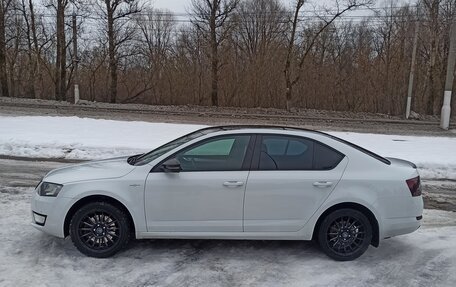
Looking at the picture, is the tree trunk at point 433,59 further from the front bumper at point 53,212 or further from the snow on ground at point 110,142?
the front bumper at point 53,212

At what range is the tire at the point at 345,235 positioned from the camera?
466 centimetres

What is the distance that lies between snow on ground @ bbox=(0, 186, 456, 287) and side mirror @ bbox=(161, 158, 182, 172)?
0.99 m

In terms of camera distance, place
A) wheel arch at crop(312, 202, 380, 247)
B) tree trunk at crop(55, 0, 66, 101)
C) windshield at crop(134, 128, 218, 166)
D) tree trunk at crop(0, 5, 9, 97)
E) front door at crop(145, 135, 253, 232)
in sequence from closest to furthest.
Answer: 1. front door at crop(145, 135, 253, 232)
2. wheel arch at crop(312, 202, 380, 247)
3. windshield at crop(134, 128, 218, 166)
4. tree trunk at crop(55, 0, 66, 101)
5. tree trunk at crop(0, 5, 9, 97)

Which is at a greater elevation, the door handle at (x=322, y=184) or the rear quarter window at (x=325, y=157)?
the rear quarter window at (x=325, y=157)

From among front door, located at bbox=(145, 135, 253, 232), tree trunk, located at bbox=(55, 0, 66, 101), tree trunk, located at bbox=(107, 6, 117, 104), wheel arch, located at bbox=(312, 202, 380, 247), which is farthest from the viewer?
tree trunk, located at bbox=(55, 0, 66, 101)

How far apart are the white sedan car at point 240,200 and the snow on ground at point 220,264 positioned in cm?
24

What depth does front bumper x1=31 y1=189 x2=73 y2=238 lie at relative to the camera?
14.9 feet

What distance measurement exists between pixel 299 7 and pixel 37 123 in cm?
1821

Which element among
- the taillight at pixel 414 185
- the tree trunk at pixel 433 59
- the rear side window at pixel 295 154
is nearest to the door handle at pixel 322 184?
the rear side window at pixel 295 154

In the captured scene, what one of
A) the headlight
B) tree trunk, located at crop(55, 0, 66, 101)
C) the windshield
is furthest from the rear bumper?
tree trunk, located at crop(55, 0, 66, 101)

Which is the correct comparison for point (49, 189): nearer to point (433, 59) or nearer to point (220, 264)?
point (220, 264)

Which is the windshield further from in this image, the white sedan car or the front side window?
the front side window

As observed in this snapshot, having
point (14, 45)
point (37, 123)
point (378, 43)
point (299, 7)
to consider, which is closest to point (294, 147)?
point (37, 123)

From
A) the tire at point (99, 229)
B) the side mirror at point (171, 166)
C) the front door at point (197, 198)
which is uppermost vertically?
the side mirror at point (171, 166)
